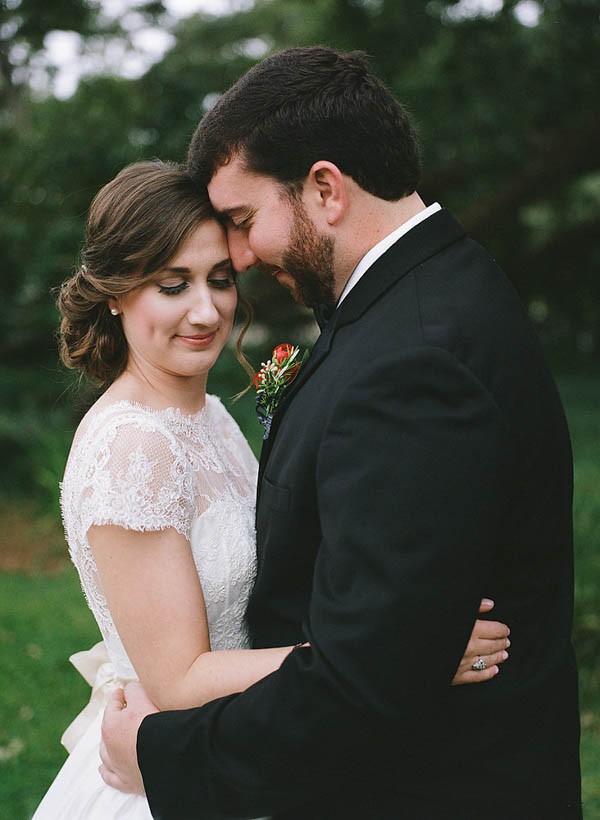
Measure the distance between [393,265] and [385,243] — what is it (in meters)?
0.11

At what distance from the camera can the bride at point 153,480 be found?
2211 mm

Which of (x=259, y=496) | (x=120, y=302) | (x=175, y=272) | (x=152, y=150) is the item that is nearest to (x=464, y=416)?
(x=259, y=496)

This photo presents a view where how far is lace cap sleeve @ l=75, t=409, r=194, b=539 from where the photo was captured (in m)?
2.26

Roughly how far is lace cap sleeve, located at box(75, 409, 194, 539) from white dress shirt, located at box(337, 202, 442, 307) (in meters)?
0.62

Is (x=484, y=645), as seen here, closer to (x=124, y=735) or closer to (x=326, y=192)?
(x=124, y=735)

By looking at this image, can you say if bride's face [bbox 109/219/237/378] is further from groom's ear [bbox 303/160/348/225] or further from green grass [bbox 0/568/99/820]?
green grass [bbox 0/568/99/820]

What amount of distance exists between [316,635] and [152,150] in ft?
30.1

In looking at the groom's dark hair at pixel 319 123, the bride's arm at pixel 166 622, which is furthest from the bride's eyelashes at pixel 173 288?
the bride's arm at pixel 166 622

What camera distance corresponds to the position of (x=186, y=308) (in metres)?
2.63

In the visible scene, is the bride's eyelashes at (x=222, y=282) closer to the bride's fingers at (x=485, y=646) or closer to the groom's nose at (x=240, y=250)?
the groom's nose at (x=240, y=250)

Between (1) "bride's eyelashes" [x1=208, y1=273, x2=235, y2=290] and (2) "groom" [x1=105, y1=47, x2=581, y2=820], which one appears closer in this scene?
(2) "groom" [x1=105, y1=47, x2=581, y2=820]

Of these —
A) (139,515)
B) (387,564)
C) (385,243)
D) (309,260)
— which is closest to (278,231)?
(309,260)

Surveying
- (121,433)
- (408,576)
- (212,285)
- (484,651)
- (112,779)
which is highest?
(212,285)

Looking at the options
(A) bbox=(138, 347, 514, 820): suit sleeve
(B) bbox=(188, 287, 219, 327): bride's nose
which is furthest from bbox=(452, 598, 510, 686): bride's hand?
(B) bbox=(188, 287, 219, 327): bride's nose
